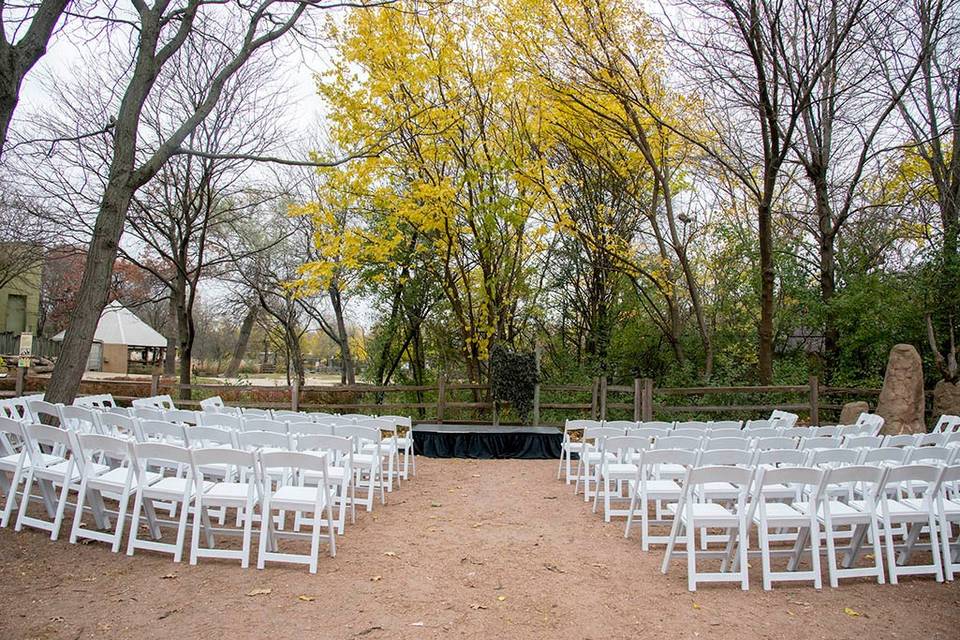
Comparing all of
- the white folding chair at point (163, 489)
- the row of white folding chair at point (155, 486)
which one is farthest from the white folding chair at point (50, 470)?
the white folding chair at point (163, 489)

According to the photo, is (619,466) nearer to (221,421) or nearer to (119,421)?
(221,421)

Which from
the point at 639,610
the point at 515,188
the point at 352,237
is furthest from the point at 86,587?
the point at 515,188

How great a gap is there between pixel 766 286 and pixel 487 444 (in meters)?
6.07

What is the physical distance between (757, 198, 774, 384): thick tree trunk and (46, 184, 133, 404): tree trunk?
408 inches

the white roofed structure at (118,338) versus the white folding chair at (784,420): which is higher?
the white roofed structure at (118,338)

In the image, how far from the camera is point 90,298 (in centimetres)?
690

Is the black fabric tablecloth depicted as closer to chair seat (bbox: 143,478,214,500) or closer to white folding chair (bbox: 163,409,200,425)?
white folding chair (bbox: 163,409,200,425)

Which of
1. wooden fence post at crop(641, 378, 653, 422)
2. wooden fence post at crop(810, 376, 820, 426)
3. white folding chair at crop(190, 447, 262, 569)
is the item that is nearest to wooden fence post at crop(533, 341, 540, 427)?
wooden fence post at crop(641, 378, 653, 422)

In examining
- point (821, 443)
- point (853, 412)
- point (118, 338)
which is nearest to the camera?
point (821, 443)

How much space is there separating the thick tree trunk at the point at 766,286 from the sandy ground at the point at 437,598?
8.54 m

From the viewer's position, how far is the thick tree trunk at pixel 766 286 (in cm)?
1224

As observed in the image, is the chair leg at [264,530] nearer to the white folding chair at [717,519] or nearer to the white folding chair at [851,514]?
the white folding chair at [717,519]

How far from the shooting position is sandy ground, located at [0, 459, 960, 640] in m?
3.54

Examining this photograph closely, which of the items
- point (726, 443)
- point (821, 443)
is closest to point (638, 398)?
point (821, 443)
